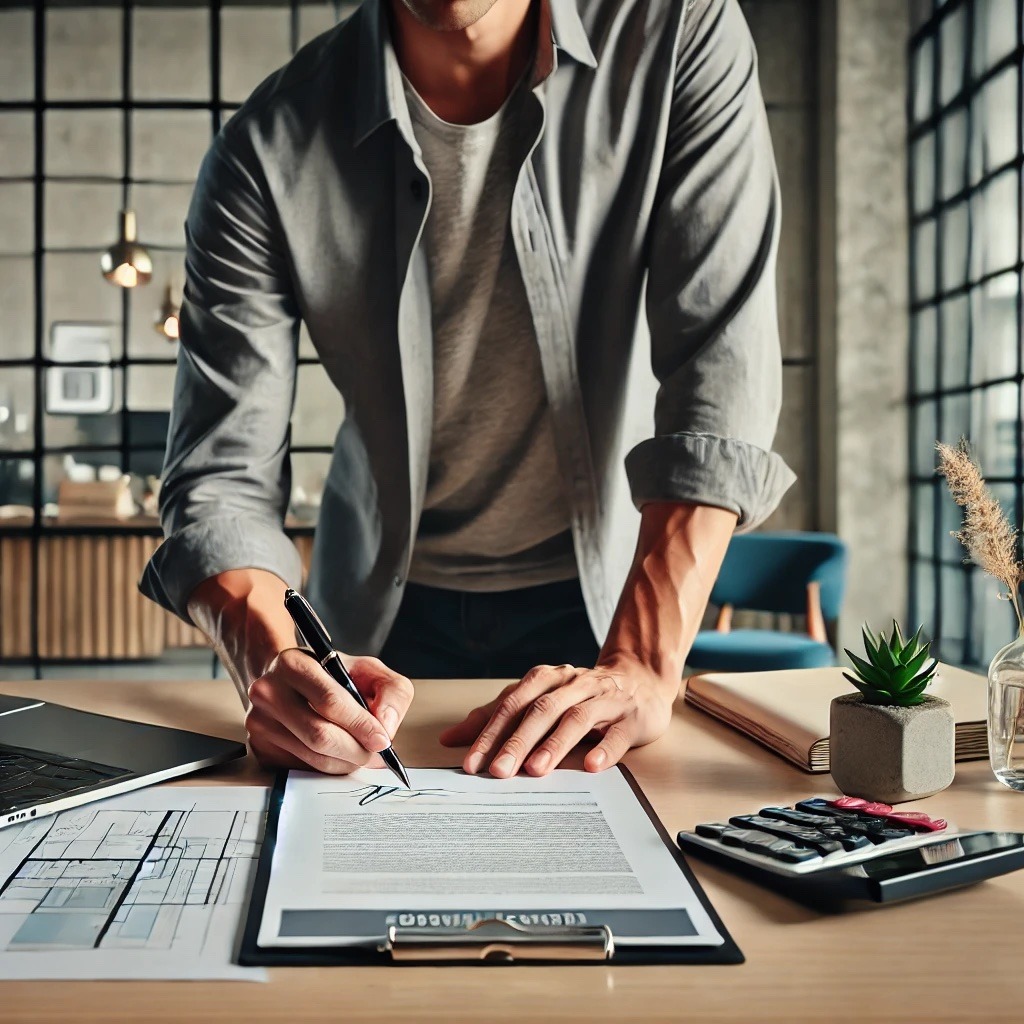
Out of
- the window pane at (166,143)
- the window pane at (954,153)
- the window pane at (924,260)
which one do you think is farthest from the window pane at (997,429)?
the window pane at (166,143)

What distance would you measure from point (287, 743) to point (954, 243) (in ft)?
12.8

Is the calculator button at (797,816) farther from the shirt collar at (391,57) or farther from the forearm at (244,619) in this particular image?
the shirt collar at (391,57)

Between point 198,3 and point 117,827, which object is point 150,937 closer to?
point 117,827

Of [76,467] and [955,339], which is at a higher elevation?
[955,339]

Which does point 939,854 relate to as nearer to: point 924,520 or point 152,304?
point 924,520

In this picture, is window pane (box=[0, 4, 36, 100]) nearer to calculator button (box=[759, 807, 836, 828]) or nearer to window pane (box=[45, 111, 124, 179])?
window pane (box=[45, 111, 124, 179])

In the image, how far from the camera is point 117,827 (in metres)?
0.61

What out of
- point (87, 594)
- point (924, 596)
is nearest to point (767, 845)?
point (924, 596)

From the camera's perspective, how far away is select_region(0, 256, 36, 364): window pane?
491 centimetres

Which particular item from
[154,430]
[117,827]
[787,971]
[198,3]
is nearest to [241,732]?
[117,827]

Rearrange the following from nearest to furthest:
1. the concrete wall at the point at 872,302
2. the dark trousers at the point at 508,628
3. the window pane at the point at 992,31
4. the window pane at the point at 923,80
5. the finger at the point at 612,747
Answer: the finger at the point at 612,747, the dark trousers at the point at 508,628, the window pane at the point at 992,31, the window pane at the point at 923,80, the concrete wall at the point at 872,302

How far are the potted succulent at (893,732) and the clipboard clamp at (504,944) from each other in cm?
31

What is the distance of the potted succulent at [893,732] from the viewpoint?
67cm

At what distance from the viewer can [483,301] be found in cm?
130
